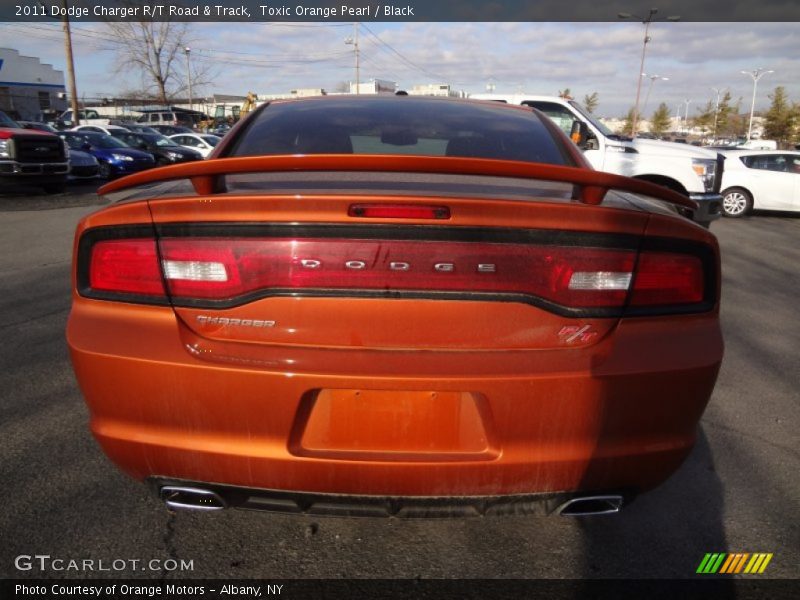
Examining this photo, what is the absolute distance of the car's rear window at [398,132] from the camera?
102 inches

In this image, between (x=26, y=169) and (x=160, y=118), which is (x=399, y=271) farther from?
(x=160, y=118)

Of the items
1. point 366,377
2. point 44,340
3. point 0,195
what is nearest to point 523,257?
point 366,377

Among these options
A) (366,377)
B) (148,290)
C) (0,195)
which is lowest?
(0,195)

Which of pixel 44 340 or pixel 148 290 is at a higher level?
pixel 148 290

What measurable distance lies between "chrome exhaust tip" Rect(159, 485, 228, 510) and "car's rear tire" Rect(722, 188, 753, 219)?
14143 mm

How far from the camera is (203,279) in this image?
5.64ft

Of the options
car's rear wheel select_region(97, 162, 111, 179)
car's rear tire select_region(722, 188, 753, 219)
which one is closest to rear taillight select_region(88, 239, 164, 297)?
car's rear tire select_region(722, 188, 753, 219)

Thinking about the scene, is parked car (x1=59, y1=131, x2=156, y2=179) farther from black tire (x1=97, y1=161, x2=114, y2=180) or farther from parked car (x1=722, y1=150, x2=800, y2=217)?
parked car (x1=722, y1=150, x2=800, y2=217)

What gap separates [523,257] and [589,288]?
8.5 inches

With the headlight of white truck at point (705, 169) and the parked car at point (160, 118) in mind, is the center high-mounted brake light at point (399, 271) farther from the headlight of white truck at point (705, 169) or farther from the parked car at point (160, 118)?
the parked car at point (160, 118)

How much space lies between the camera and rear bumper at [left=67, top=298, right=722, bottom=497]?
5.36 feet

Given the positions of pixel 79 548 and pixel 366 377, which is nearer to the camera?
pixel 366 377

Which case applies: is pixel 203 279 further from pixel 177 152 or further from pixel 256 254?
pixel 177 152

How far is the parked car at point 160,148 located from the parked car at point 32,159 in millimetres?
7083
